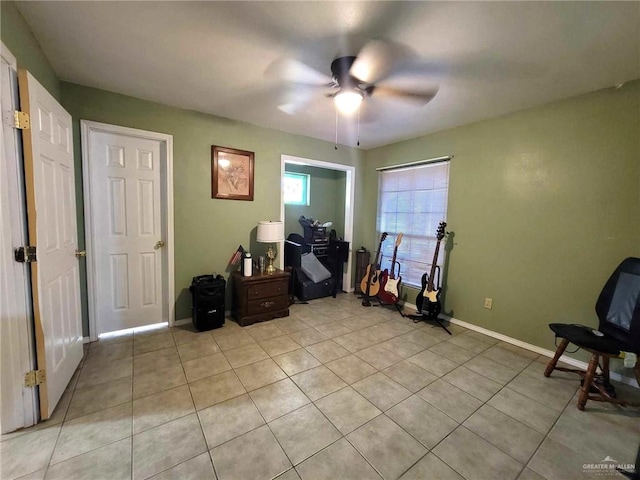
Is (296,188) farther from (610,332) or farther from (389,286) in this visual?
(610,332)

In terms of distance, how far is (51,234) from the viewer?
1688 millimetres

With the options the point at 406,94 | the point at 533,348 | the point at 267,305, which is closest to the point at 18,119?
the point at 267,305

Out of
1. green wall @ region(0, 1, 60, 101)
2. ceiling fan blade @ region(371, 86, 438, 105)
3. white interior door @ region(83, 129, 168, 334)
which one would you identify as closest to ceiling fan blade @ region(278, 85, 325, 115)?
ceiling fan blade @ region(371, 86, 438, 105)

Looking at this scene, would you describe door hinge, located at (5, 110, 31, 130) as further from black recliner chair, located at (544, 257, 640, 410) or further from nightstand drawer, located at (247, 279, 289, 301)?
black recliner chair, located at (544, 257, 640, 410)

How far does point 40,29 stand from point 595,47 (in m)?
3.44

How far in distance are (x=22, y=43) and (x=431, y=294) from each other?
3.88 meters

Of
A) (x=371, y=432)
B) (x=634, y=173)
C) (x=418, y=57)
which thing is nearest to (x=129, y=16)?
(x=418, y=57)

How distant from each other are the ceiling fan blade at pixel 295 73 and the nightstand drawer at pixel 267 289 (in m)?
2.11

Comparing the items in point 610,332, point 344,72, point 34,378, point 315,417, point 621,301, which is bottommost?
point 315,417

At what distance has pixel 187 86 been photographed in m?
2.32

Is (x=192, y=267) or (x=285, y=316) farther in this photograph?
(x=285, y=316)

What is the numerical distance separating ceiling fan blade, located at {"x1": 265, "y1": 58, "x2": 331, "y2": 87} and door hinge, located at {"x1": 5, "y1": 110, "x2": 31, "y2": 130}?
57.6 inches

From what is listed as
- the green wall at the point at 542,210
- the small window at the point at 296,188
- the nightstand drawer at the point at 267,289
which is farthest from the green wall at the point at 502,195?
the small window at the point at 296,188

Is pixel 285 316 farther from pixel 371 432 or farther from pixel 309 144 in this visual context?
pixel 309 144
